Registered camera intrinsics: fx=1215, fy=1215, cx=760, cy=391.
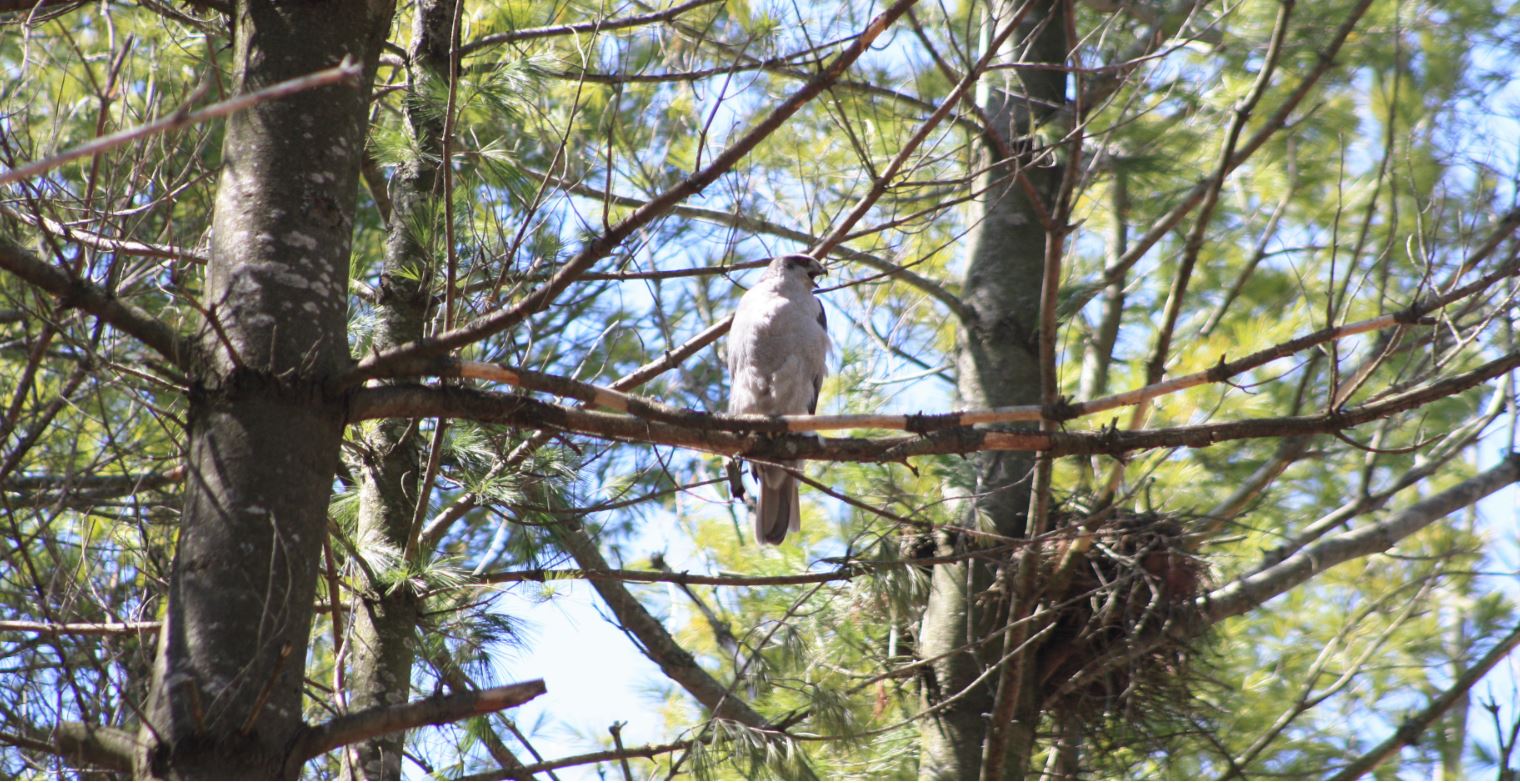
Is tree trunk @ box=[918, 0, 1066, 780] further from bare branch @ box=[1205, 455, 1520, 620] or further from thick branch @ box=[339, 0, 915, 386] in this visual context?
thick branch @ box=[339, 0, 915, 386]

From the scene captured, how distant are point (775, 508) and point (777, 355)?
50cm

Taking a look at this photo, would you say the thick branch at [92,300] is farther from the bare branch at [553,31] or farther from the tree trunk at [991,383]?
the tree trunk at [991,383]

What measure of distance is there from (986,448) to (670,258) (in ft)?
7.37

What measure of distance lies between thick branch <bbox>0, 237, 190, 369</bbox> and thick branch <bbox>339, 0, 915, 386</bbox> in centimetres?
26

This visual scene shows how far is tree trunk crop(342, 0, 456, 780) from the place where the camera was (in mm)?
2783

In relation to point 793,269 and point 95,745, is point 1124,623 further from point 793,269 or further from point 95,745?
point 95,745

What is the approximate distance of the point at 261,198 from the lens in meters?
1.97

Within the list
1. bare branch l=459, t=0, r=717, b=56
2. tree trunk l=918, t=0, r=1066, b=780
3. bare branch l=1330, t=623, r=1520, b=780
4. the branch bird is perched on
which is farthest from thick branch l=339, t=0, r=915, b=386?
bare branch l=1330, t=623, r=1520, b=780

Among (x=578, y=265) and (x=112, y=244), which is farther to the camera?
(x=112, y=244)

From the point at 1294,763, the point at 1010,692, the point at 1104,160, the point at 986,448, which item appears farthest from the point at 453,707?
the point at 1294,763

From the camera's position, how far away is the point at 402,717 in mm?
1728

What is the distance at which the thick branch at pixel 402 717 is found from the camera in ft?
5.58

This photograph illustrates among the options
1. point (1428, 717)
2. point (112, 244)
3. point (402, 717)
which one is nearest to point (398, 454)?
point (112, 244)

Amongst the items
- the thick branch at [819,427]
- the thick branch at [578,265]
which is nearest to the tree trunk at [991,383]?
the thick branch at [819,427]
